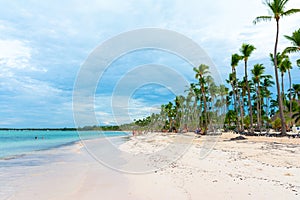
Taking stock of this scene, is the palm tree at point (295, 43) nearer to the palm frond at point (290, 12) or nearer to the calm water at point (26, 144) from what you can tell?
the palm frond at point (290, 12)

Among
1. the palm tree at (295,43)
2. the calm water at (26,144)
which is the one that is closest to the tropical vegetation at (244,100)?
the palm tree at (295,43)

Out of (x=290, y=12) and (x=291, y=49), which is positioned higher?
(x=290, y=12)

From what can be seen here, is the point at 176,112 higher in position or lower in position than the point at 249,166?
higher

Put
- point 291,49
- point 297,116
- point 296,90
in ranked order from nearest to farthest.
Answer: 1. point 291,49
2. point 297,116
3. point 296,90

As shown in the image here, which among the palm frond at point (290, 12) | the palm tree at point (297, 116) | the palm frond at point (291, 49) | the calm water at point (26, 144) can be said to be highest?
the palm frond at point (290, 12)

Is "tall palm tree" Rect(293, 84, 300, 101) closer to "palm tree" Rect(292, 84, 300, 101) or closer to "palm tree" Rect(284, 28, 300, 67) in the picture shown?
"palm tree" Rect(292, 84, 300, 101)

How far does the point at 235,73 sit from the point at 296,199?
145 ft

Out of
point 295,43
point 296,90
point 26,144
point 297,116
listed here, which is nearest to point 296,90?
point 296,90

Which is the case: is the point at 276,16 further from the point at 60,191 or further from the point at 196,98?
the point at 196,98

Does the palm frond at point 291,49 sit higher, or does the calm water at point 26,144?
the palm frond at point 291,49

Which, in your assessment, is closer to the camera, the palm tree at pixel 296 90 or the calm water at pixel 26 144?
the calm water at pixel 26 144

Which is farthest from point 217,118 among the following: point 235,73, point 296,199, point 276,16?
point 296,199

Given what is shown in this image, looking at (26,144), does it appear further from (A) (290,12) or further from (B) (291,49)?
(A) (290,12)

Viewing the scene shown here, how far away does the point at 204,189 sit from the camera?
7.61m
